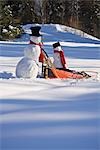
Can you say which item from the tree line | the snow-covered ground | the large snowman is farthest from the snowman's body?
the tree line

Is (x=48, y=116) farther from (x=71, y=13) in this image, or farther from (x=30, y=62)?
(x=71, y=13)

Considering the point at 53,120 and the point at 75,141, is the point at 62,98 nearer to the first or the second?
the point at 53,120

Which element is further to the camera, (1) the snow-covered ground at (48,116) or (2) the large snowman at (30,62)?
(2) the large snowman at (30,62)

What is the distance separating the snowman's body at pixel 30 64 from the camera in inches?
365

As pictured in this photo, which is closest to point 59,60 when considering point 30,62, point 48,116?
point 30,62

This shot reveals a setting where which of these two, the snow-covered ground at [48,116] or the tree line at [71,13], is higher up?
the snow-covered ground at [48,116]

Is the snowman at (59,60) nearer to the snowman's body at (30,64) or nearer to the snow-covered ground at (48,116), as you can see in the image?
the snowman's body at (30,64)

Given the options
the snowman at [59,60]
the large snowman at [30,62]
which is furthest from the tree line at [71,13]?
the large snowman at [30,62]

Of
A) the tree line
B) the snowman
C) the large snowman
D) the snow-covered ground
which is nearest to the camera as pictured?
the snow-covered ground

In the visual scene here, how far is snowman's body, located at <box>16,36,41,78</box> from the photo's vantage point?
9273 millimetres

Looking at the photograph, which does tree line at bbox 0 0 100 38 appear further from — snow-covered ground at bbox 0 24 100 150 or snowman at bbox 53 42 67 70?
snow-covered ground at bbox 0 24 100 150

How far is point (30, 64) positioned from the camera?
9328 millimetres

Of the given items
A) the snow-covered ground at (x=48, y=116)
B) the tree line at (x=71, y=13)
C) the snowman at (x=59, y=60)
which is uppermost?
the snow-covered ground at (x=48, y=116)

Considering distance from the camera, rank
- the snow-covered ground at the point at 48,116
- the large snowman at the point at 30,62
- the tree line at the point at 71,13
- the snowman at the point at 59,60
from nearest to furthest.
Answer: the snow-covered ground at the point at 48,116, the large snowman at the point at 30,62, the snowman at the point at 59,60, the tree line at the point at 71,13
